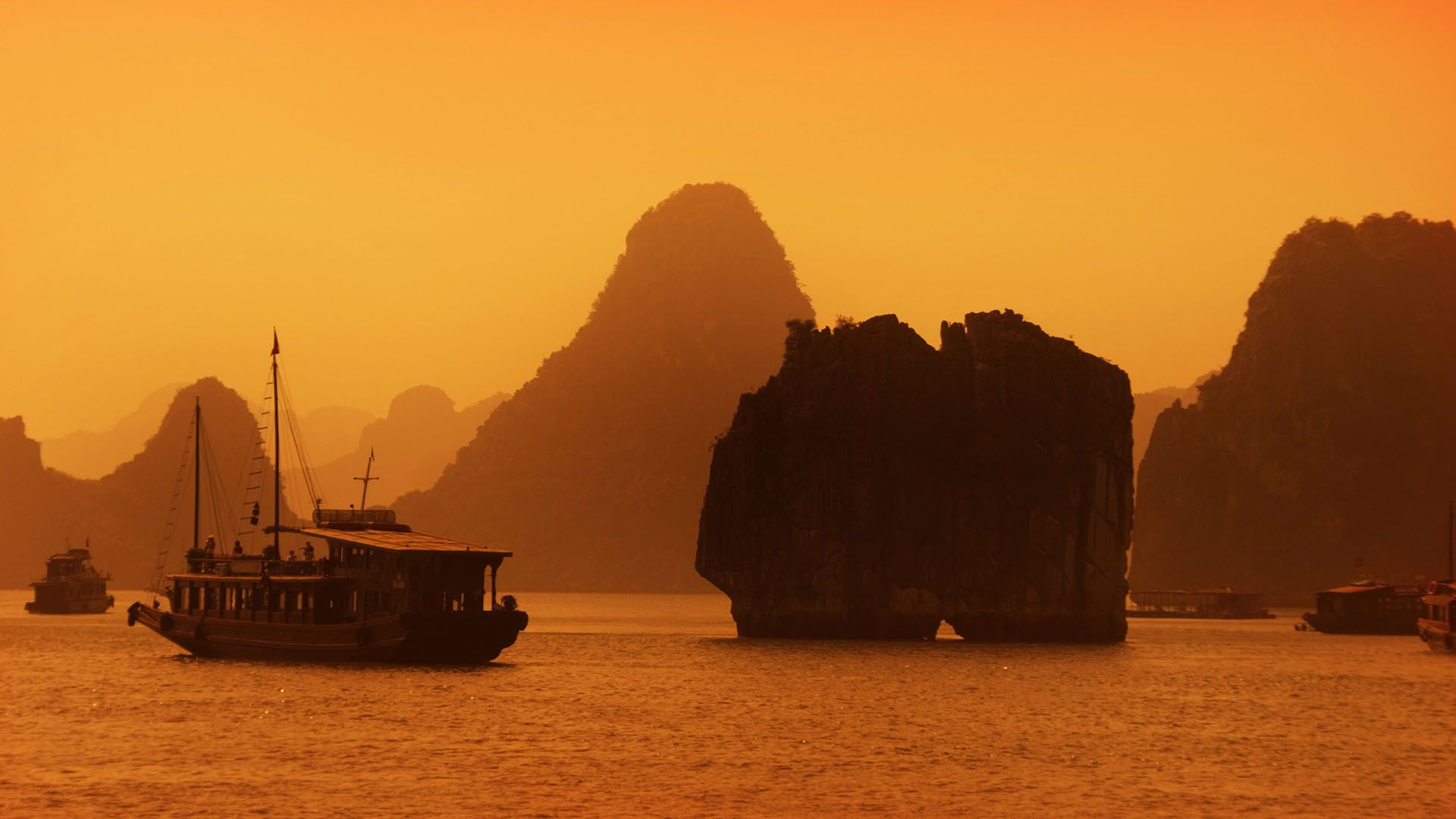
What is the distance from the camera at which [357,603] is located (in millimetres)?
93438

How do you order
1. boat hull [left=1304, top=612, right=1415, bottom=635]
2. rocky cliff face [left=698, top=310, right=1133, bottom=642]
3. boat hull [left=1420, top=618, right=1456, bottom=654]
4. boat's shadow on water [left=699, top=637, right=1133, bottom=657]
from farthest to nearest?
boat hull [left=1304, top=612, right=1415, bottom=635] → boat hull [left=1420, top=618, right=1456, bottom=654] → rocky cliff face [left=698, top=310, right=1133, bottom=642] → boat's shadow on water [left=699, top=637, right=1133, bottom=657]

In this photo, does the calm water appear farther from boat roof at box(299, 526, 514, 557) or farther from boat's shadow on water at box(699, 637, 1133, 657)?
boat roof at box(299, 526, 514, 557)

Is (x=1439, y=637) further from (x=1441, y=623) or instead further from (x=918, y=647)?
→ (x=918, y=647)

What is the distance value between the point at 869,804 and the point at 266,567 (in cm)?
5605

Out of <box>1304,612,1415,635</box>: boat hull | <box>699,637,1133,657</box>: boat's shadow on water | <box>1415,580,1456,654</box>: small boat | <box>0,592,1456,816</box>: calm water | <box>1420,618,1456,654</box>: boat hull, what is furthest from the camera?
<box>1304,612,1415,635</box>: boat hull

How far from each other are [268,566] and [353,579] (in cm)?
751

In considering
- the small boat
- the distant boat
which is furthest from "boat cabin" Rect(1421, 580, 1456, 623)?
the distant boat

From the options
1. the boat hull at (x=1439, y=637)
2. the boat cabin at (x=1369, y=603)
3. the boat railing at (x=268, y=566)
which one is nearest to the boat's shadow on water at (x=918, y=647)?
the boat hull at (x=1439, y=637)

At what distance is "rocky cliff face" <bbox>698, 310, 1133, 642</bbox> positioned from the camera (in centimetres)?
12269

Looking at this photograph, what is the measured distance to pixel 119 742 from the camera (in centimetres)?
6359

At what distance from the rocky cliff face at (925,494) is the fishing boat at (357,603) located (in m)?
30.4

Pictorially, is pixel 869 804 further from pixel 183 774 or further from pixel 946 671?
pixel 946 671

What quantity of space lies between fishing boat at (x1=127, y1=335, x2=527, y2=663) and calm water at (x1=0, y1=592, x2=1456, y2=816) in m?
1.65

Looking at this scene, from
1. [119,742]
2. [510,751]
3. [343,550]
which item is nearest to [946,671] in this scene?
[343,550]
